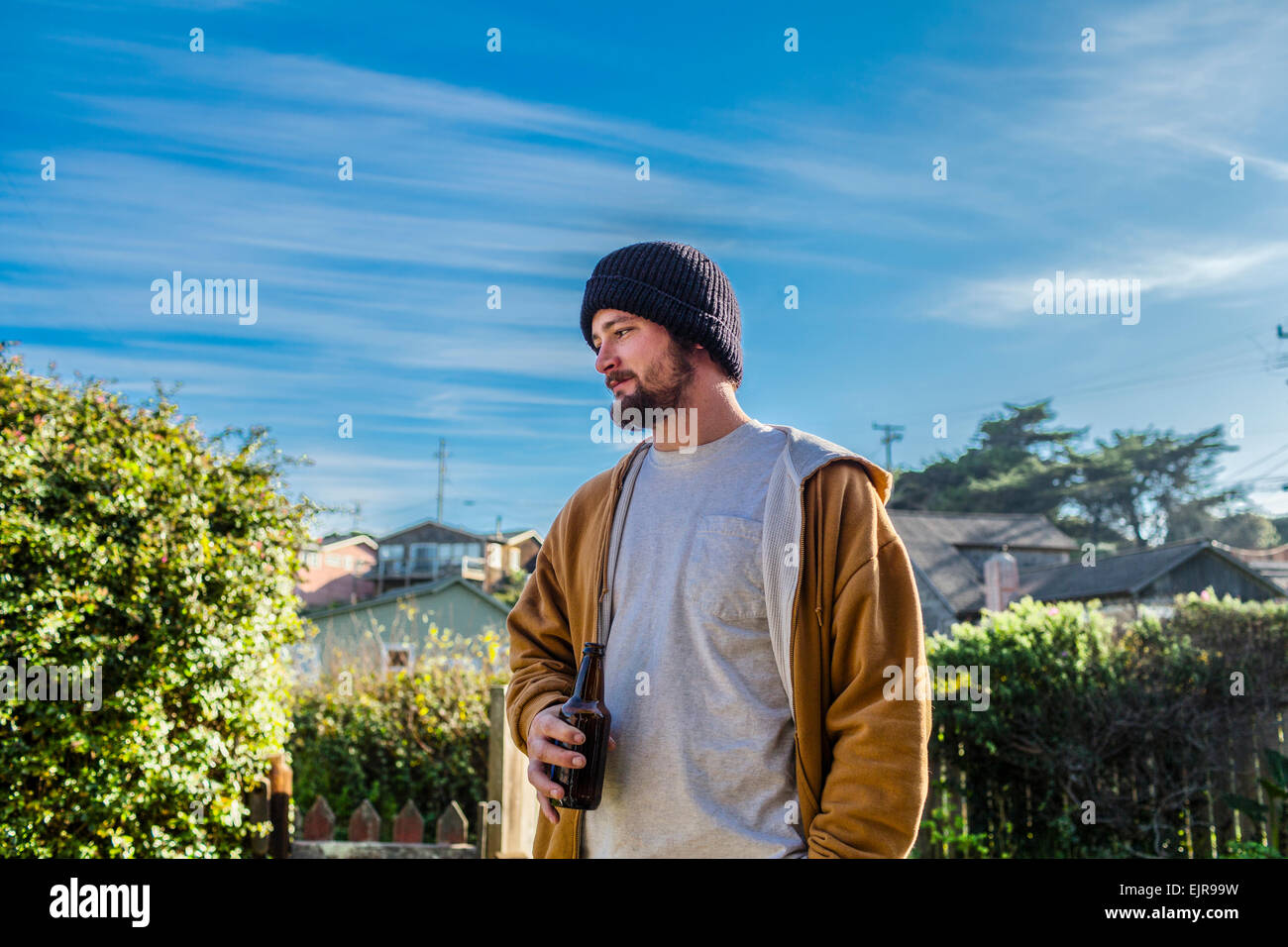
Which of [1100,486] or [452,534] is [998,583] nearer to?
[452,534]

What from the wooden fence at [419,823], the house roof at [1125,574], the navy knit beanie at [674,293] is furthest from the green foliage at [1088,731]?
the house roof at [1125,574]

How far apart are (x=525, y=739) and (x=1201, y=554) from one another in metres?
30.9


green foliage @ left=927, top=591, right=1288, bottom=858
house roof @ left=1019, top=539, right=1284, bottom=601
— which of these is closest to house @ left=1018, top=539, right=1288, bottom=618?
house roof @ left=1019, top=539, right=1284, bottom=601

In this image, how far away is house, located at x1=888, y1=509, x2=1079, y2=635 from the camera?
29.2m

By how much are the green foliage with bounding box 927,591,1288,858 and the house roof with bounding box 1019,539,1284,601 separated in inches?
831

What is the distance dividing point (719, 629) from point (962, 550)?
34501 millimetres

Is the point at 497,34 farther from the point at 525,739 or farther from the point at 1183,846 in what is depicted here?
the point at 1183,846

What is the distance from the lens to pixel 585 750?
6.75 feet

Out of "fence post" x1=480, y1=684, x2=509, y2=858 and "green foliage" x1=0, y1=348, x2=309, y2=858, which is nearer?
"green foliage" x1=0, y1=348, x2=309, y2=858

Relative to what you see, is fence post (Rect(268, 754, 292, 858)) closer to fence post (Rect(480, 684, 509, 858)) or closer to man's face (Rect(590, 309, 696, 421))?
fence post (Rect(480, 684, 509, 858))

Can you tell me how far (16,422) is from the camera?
4762mm

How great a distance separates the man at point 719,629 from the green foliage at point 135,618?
2.94 m
